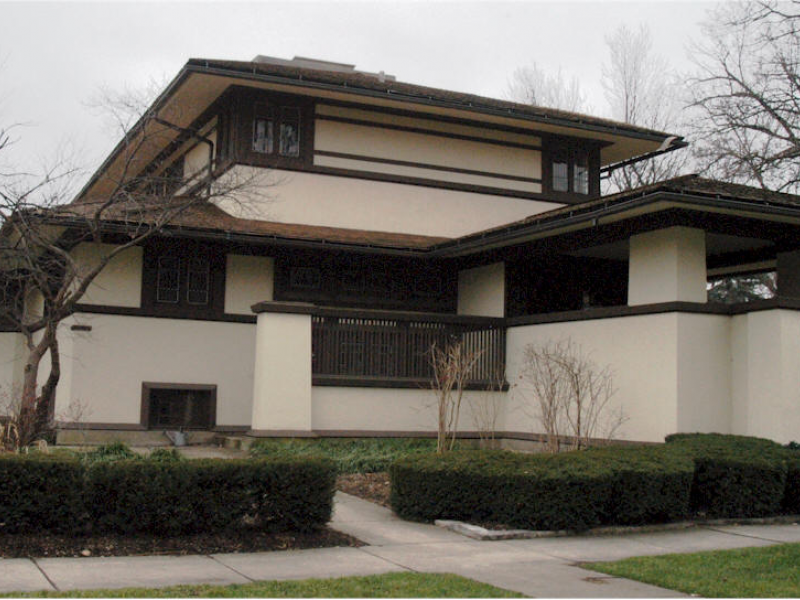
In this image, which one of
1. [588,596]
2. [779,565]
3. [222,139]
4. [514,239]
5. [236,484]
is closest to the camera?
[588,596]

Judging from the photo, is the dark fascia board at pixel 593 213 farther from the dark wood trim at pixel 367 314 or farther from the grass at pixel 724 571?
the grass at pixel 724 571

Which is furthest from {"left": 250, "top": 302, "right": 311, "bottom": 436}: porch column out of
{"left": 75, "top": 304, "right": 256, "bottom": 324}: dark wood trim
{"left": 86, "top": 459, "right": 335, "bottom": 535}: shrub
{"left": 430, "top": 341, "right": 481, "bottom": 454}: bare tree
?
{"left": 86, "top": 459, "right": 335, "bottom": 535}: shrub

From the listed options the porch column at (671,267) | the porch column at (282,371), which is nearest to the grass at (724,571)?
the porch column at (671,267)

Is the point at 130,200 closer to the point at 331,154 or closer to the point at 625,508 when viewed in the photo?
the point at 331,154

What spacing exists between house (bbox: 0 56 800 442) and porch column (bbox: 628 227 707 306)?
0.10ft

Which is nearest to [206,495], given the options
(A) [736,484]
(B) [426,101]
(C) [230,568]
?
(C) [230,568]

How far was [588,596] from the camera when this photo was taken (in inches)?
294

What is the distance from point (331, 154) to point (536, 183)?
4.76 metres

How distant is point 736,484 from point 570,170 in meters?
11.5

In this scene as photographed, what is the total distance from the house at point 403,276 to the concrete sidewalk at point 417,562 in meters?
4.12

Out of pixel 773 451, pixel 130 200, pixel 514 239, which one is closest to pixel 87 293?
pixel 130 200

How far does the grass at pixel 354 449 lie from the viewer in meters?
14.3

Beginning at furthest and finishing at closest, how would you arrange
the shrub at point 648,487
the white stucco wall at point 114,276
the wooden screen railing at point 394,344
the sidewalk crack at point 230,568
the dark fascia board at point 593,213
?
the white stucco wall at point 114,276 < the wooden screen railing at point 394,344 < the dark fascia board at point 593,213 < the shrub at point 648,487 < the sidewalk crack at point 230,568

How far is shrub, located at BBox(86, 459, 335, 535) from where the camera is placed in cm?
935
